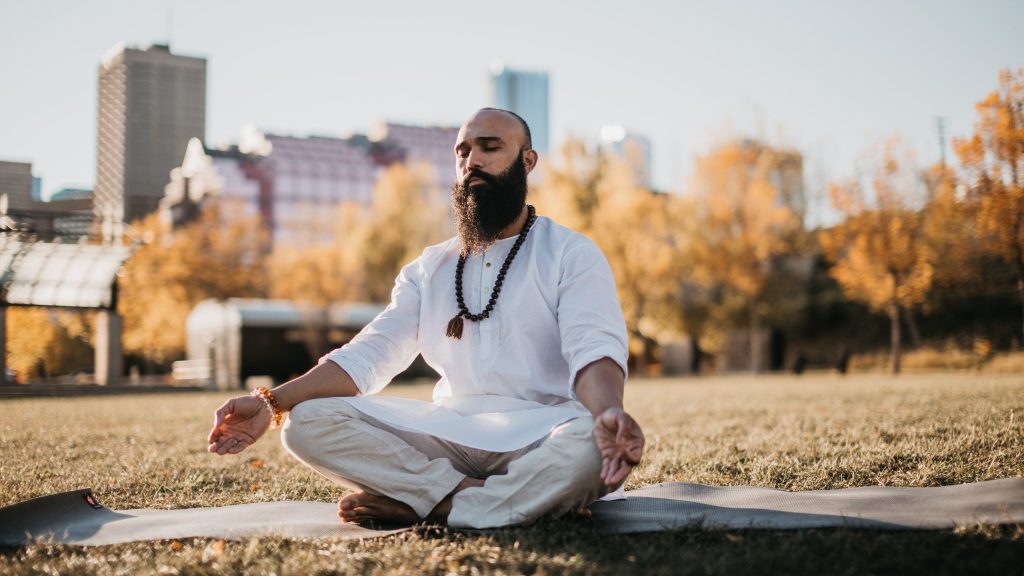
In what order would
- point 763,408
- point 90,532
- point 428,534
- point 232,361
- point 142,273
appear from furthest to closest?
point 142,273
point 232,361
point 763,408
point 90,532
point 428,534

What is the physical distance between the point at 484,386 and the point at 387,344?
0.43m

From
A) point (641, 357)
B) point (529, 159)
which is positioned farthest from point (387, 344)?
point (641, 357)

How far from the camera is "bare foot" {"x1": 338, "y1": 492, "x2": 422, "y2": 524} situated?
108 inches

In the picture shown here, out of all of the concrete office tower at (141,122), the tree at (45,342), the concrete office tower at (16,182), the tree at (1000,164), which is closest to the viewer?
the concrete office tower at (16,182)

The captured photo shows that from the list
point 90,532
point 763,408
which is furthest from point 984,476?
point 763,408

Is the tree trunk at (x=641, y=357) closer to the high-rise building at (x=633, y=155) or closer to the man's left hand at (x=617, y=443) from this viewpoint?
the high-rise building at (x=633, y=155)

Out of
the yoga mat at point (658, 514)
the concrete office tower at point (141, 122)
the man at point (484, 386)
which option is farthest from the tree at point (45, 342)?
the man at point (484, 386)

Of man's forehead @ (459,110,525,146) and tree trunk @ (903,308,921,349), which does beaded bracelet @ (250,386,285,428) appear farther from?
tree trunk @ (903,308,921,349)

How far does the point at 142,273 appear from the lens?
85.9 ft

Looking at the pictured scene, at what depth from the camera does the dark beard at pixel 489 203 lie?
10.0 ft

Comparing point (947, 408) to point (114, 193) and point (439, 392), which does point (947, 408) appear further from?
point (114, 193)

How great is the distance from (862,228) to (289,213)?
188 feet

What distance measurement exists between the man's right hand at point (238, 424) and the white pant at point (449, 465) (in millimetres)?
92

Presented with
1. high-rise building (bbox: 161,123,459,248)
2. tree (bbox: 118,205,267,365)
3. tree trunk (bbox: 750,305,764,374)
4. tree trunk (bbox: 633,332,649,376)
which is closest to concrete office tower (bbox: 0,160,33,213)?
tree (bbox: 118,205,267,365)
